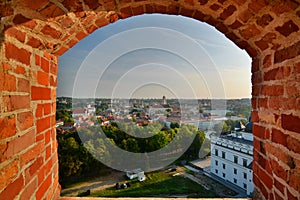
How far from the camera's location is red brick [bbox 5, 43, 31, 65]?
2.22 feet

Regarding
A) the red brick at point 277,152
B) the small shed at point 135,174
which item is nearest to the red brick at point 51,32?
the red brick at point 277,152

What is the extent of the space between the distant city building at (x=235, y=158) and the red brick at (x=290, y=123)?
37.4 ft

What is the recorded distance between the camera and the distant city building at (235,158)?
11.7 m

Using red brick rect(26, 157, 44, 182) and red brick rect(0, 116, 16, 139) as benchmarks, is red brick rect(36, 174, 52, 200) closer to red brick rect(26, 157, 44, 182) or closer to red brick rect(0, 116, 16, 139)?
red brick rect(26, 157, 44, 182)

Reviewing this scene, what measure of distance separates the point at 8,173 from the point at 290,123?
44.2 inches

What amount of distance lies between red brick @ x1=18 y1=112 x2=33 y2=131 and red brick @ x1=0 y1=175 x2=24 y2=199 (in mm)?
199

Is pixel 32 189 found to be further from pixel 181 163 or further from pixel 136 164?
pixel 181 163

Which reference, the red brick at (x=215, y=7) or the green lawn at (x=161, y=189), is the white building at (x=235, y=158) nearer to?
the green lawn at (x=161, y=189)

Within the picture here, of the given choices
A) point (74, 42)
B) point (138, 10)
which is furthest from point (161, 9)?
point (74, 42)

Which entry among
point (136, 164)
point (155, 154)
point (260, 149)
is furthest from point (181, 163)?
point (260, 149)

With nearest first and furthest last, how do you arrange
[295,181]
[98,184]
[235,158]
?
[295,181]
[235,158]
[98,184]

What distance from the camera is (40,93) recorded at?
37.4 inches

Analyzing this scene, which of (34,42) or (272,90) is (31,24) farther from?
(272,90)

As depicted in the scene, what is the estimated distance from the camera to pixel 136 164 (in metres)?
18.1
